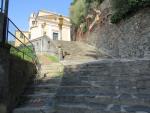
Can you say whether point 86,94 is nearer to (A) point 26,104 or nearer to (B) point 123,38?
(A) point 26,104

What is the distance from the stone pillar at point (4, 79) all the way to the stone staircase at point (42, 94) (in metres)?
0.60

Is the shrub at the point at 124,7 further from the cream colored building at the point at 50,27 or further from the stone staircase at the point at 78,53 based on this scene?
the cream colored building at the point at 50,27

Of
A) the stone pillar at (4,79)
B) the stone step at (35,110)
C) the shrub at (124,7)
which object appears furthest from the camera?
the shrub at (124,7)

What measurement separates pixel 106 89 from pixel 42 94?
198cm

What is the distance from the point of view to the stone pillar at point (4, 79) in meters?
7.16

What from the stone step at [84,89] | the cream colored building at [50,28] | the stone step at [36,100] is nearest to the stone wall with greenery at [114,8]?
the stone step at [84,89]

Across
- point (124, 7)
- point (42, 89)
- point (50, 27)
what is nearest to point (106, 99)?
point (42, 89)

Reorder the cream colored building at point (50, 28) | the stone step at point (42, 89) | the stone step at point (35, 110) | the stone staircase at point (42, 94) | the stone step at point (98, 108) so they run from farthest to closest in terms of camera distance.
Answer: the cream colored building at point (50, 28), the stone step at point (42, 89), the stone staircase at point (42, 94), the stone step at point (35, 110), the stone step at point (98, 108)

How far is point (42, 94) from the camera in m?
8.83

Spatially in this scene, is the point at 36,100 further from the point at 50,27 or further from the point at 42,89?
the point at 50,27

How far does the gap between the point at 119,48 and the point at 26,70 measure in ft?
31.9

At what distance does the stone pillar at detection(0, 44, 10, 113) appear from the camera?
7.16 metres

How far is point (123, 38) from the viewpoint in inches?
695

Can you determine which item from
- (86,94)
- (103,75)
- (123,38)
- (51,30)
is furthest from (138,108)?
(51,30)
